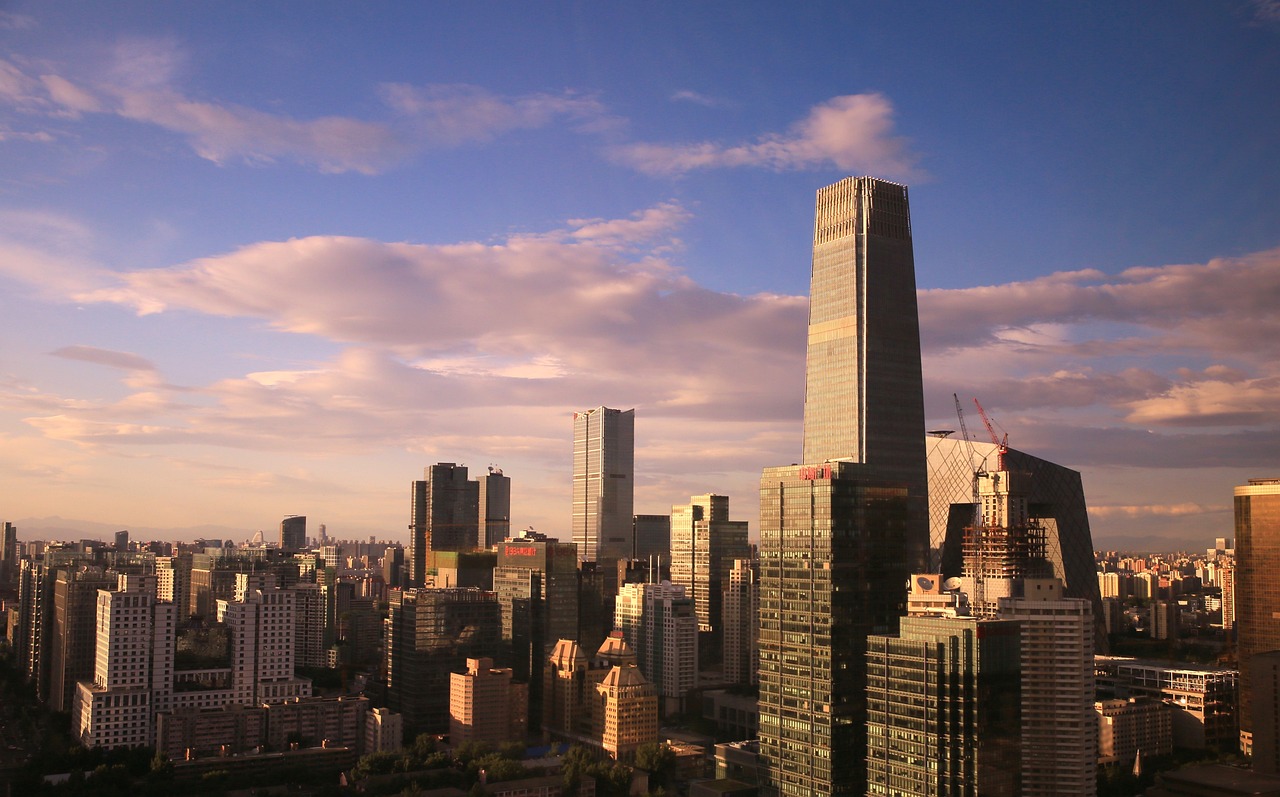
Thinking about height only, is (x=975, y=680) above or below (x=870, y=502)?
below

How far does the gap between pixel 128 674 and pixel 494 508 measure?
76924 mm

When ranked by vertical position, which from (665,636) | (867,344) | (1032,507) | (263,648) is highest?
(867,344)

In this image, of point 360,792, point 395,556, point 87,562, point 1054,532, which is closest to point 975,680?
point 360,792

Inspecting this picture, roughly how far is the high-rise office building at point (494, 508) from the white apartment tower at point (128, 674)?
232ft

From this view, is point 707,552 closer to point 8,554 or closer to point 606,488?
point 606,488

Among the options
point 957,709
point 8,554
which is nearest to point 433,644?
point 957,709

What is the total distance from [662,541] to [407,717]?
63.6 metres

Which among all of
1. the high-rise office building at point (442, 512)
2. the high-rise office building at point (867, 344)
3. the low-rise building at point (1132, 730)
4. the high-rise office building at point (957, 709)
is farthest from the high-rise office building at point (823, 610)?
the high-rise office building at point (442, 512)

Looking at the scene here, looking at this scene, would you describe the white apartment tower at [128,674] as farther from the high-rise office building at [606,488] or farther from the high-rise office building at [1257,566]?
the high-rise office building at [606,488]

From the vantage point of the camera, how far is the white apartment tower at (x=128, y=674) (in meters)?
55.9

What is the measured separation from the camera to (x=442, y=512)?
13088 centimetres

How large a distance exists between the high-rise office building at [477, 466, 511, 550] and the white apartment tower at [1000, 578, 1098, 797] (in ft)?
308

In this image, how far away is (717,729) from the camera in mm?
70250

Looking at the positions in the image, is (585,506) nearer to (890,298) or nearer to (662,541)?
(662,541)
